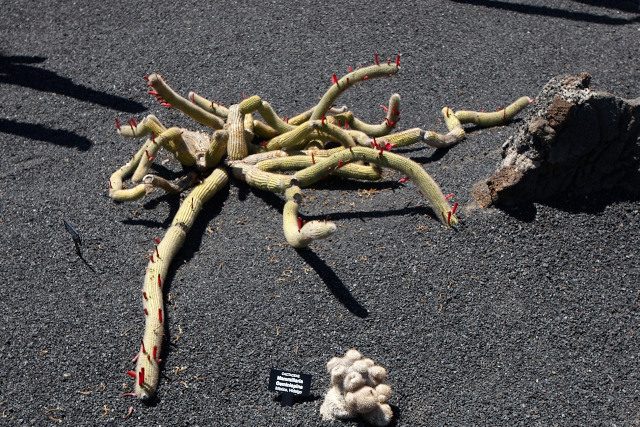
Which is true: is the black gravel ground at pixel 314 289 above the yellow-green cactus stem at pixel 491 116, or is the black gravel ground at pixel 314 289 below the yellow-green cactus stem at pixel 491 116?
below

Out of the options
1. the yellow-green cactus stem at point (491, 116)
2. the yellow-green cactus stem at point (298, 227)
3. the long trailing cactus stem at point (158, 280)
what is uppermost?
the yellow-green cactus stem at point (491, 116)

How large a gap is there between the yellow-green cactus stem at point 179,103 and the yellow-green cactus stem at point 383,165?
3.12ft

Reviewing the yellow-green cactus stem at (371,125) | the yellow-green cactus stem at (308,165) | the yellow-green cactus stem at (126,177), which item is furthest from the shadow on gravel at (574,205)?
the yellow-green cactus stem at (126,177)

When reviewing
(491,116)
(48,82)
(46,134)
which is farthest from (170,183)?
(491,116)

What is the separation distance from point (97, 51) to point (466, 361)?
5050 mm

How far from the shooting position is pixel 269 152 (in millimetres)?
4773

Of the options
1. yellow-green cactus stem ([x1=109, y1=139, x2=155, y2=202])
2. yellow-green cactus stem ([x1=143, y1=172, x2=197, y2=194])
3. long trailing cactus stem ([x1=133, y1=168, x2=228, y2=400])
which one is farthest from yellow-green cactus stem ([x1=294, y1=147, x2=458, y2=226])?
yellow-green cactus stem ([x1=109, y1=139, x2=155, y2=202])

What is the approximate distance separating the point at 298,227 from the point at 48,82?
12.0 ft

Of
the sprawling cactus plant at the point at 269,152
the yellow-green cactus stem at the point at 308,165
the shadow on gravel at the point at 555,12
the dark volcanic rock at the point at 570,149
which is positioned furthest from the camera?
the shadow on gravel at the point at 555,12

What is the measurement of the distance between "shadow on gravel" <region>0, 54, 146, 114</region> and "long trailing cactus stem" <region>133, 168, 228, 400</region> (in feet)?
5.69

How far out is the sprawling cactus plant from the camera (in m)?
4.17

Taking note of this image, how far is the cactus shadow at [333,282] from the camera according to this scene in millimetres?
3803

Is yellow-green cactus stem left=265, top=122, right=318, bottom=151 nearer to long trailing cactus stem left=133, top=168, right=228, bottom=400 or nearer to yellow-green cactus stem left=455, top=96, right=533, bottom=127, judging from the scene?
long trailing cactus stem left=133, top=168, right=228, bottom=400

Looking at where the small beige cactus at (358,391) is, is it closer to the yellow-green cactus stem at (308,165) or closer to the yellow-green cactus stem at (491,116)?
the yellow-green cactus stem at (308,165)
